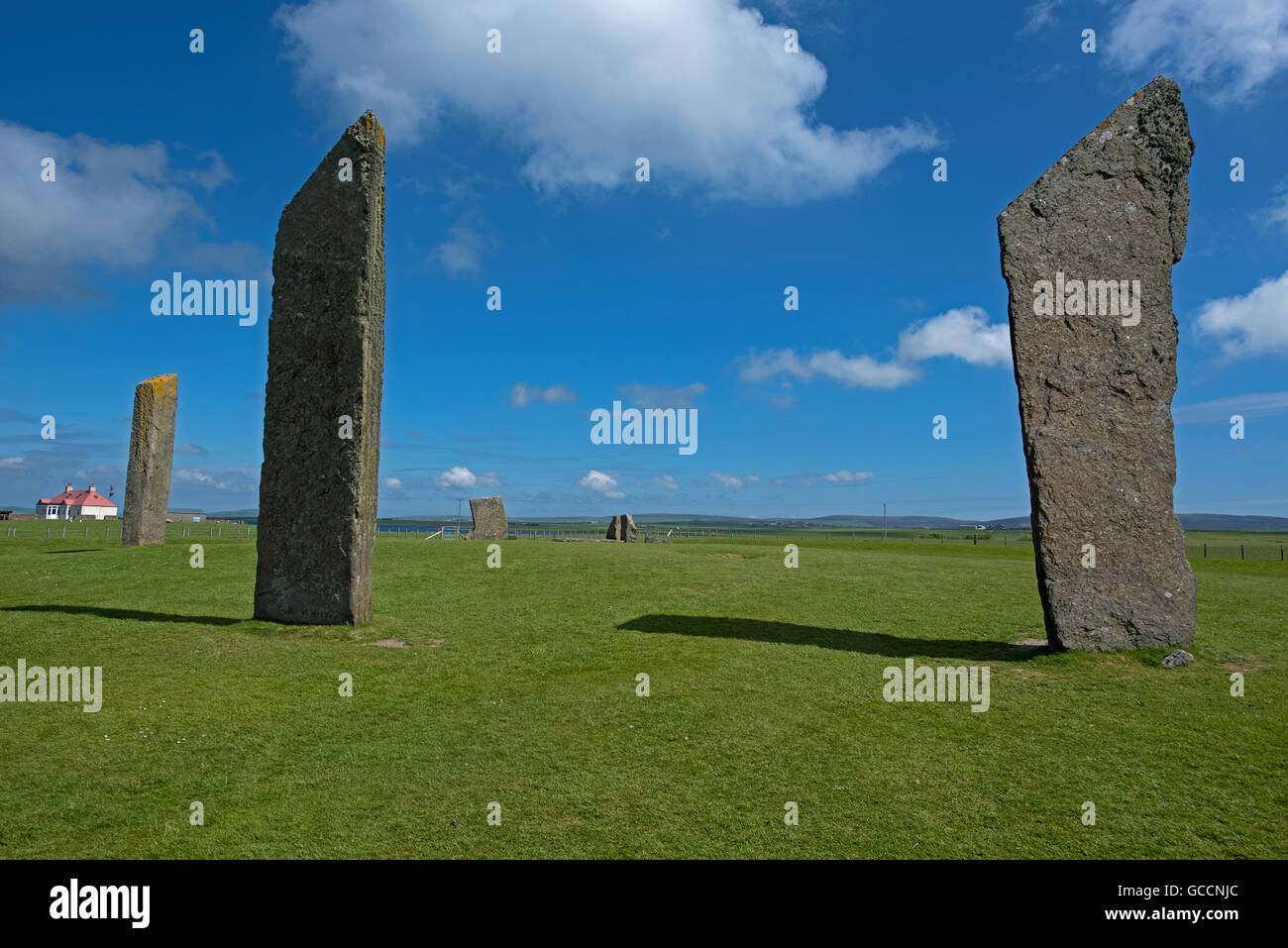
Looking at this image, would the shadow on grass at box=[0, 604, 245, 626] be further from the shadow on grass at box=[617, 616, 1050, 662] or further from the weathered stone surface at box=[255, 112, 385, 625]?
the shadow on grass at box=[617, 616, 1050, 662]

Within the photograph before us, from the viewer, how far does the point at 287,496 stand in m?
11.3

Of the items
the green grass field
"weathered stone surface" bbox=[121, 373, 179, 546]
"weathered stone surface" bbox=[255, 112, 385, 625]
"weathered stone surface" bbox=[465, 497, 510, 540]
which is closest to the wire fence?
"weathered stone surface" bbox=[465, 497, 510, 540]

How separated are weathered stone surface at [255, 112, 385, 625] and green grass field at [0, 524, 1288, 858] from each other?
809mm

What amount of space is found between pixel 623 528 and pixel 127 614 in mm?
25150

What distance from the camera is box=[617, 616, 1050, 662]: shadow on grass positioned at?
983 centimetres

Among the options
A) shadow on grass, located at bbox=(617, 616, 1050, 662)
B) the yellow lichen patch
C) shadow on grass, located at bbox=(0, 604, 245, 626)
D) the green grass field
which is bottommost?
the green grass field

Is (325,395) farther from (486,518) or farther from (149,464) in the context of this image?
(486,518)

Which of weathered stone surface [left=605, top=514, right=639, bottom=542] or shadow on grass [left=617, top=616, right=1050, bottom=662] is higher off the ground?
weathered stone surface [left=605, top=514, right=639, bottom=542]

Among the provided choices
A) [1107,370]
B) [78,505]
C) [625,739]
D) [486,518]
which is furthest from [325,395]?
[78,505]

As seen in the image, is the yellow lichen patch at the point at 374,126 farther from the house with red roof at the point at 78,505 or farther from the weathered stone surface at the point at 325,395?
the house with red roof at the point at 78,505
